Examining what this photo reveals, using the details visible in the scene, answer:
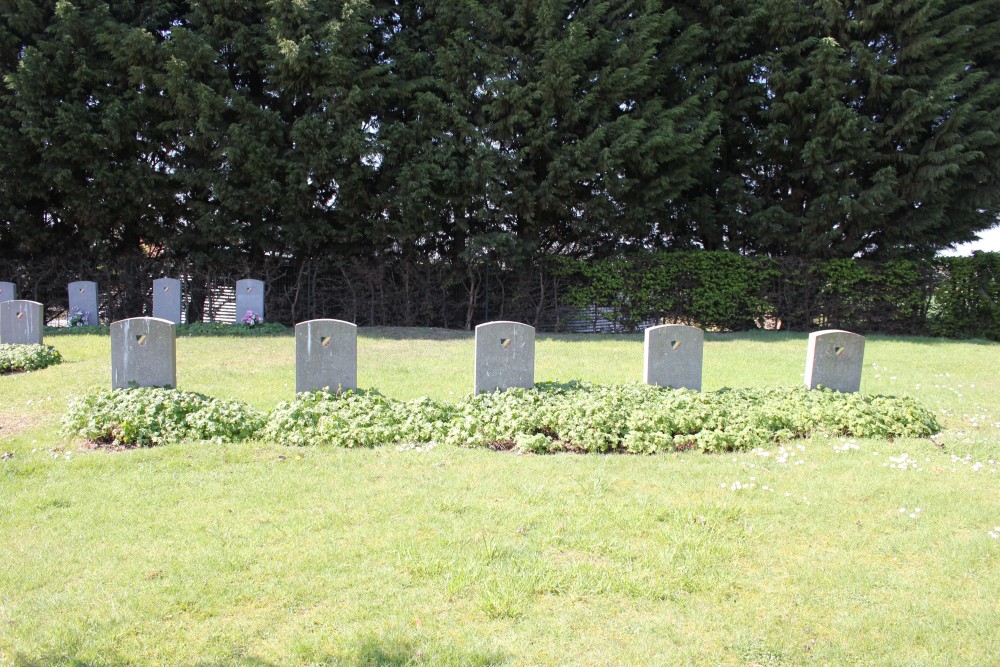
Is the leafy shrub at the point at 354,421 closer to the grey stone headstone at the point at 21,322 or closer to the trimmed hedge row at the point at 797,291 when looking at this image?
the grey stone headstone at the point at 21,322

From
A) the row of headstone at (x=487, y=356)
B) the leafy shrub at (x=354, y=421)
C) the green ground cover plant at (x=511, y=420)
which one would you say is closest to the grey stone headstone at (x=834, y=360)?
the row of headstone at (x=487, y=356)

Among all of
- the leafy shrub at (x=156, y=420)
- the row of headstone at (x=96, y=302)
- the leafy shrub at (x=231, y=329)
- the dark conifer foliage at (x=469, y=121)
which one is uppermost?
the dark conifer foliage at (x=469, y=121)

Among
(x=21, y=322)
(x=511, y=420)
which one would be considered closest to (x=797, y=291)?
(x=511, y=420)

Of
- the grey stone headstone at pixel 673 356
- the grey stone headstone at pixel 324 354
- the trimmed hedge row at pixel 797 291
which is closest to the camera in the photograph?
the grey stone headstone at pixel 324 354

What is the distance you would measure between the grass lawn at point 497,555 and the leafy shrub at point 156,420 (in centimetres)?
24

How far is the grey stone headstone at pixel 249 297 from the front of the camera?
49.6 feet

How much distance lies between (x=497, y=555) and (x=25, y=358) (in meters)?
8.97

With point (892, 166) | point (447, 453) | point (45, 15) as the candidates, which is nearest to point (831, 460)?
point (447, 453)

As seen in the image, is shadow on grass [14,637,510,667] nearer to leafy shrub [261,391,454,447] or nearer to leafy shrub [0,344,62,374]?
leafy shrub [261,391,454,447]

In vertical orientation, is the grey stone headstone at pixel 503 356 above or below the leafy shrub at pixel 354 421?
above

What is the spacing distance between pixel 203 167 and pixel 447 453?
1315 centimetres

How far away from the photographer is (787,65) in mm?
16219

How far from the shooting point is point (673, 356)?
6.88m

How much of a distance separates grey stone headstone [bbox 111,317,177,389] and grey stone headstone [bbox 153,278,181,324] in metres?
8.78
